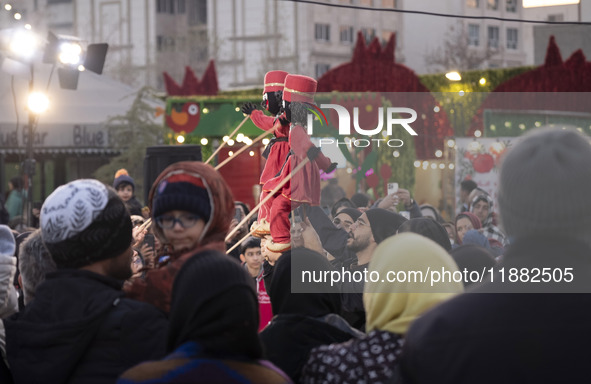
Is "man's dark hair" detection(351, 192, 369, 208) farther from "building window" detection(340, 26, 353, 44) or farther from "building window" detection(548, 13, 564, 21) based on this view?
"building window" detection(548, 13, 564, 21)

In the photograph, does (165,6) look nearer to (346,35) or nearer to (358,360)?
(346,35)

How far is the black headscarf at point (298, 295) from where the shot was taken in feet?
12.4

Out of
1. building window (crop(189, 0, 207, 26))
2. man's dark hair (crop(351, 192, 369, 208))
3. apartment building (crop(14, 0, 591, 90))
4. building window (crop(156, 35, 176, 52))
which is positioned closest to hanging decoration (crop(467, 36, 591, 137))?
man's dark hair (crop(351, 192, 369, 208))

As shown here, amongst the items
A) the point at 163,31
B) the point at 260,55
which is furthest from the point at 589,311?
the point at 163,31

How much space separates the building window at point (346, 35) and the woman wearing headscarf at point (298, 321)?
2138 inches

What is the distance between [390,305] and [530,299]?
2.48ft

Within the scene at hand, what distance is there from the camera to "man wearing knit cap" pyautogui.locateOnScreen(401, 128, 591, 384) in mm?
2295

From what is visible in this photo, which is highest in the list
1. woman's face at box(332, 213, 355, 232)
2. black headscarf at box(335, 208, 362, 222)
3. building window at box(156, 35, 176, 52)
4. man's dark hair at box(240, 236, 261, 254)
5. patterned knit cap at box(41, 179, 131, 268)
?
building window at box(156, 35, 176, 52)

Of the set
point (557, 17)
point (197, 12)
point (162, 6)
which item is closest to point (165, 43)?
point (162, 6)

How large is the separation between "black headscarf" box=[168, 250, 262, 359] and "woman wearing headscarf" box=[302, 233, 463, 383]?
1.43 ft

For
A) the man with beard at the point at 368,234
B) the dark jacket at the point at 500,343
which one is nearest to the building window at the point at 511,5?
the man with beard at the point at 368,234

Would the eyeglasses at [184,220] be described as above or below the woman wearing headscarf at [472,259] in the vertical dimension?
above

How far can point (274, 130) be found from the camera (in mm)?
7223

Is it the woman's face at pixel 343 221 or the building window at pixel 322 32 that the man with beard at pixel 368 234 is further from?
the building window at pixel 322 32
